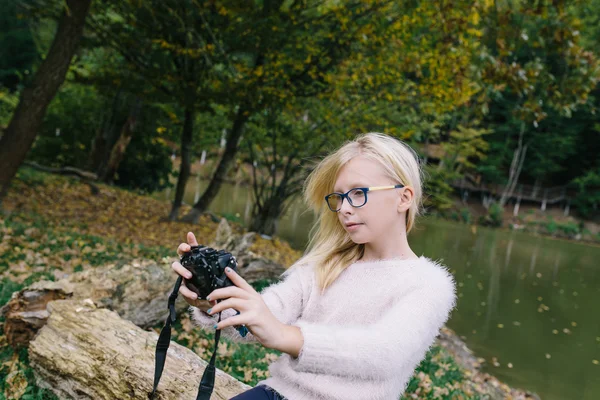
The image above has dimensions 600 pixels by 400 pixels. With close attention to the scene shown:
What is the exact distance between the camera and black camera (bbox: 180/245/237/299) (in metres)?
1.46

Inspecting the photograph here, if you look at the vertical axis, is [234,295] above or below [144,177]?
above

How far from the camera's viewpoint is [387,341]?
147 centimetres

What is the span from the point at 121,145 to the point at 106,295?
12302 millimetres

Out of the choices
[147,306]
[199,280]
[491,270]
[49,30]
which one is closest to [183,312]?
[147,306]

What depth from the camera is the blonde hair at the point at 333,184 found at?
1.81 m

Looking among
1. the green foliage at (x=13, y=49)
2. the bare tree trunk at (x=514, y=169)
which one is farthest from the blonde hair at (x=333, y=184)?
the bare tree trunk at (x=514, y=169)

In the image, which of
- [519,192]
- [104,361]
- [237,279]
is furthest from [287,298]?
[519,192]

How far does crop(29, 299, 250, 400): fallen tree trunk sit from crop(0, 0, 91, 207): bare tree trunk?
4945 mm

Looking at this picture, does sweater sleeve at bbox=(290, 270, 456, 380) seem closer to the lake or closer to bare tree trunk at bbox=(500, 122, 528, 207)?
the lake

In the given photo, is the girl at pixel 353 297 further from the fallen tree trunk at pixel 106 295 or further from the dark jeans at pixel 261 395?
the fallen tree trunk at pixel 106 295

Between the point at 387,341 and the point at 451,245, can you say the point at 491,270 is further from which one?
the point at 387,341

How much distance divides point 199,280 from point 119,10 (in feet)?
29.0

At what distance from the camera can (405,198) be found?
1825 millimetres

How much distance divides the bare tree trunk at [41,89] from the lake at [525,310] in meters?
5.08
